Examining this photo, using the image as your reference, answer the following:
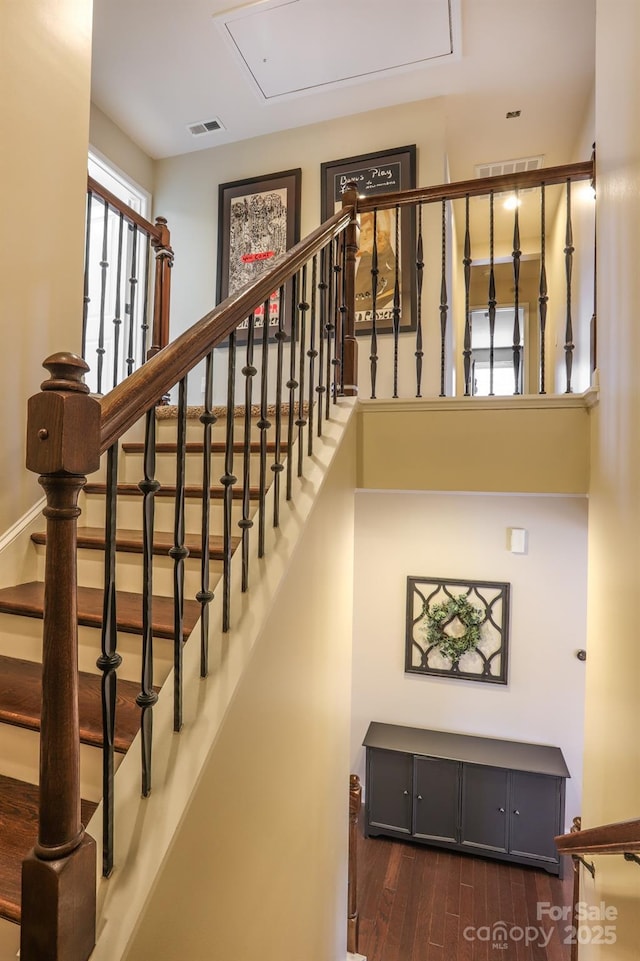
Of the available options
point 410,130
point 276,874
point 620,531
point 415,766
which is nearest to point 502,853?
point 415,766

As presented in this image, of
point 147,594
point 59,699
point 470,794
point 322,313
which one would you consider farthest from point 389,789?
point 59,699

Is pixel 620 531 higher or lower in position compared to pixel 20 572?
higher

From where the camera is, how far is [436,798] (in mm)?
3949

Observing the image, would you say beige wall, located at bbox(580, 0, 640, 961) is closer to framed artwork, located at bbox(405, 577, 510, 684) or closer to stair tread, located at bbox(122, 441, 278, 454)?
stair tread, located at bbox(122, 441, 278, 454)

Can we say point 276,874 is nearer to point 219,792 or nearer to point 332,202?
point 219,792

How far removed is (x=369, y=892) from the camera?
3.58m

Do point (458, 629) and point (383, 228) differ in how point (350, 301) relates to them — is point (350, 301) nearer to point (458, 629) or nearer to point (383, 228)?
point (383, 228)

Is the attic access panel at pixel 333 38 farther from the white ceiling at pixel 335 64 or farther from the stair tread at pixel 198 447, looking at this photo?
A: the stair tread at pixel 198 447

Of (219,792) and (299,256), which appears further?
(299,256)

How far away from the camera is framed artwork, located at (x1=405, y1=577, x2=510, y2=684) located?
4.21m

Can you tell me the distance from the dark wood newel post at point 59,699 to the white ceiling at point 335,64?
12.2ft

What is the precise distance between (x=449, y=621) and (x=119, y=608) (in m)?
3.26

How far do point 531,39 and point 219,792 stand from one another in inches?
183

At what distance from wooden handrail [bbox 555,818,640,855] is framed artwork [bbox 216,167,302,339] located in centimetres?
384
